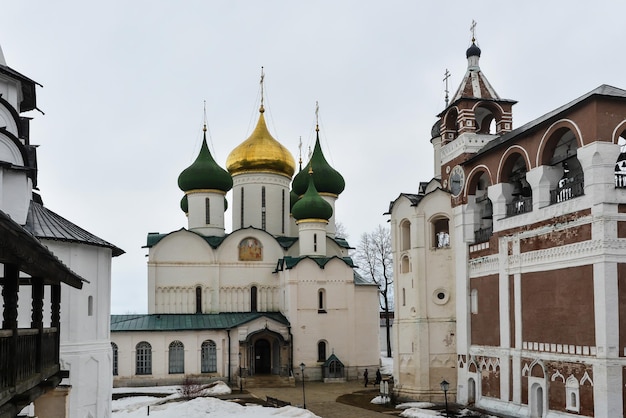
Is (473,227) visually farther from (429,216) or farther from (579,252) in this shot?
(579,252)

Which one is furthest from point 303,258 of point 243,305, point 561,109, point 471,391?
point 561,109

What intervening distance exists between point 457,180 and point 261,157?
1268 centimetres

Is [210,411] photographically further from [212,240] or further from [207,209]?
[207,209]

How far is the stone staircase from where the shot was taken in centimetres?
2770

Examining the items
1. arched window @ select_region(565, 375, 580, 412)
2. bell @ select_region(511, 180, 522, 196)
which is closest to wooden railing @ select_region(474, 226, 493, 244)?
bell @ select_region(511, 180, 522, 196)

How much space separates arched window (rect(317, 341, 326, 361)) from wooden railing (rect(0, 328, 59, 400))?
2211cm

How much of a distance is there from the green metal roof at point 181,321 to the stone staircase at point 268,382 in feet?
7.43

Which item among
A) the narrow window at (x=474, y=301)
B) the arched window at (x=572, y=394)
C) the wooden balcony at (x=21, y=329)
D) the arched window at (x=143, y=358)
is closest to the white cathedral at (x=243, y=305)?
the arched window at (x=143, y=358)

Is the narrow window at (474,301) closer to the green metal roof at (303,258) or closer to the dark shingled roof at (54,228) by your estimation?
the green metal roof at (303,258)

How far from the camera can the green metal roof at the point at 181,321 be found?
28212 mm

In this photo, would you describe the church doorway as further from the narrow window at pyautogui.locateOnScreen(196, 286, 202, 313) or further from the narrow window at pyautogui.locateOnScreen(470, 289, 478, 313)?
the narrow window at pyautogui.locateOnScreen(470, 289, 478, 313)

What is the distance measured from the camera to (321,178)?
113 ft

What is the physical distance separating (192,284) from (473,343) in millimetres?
13367

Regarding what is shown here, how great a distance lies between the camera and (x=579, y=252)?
55.2 ft
